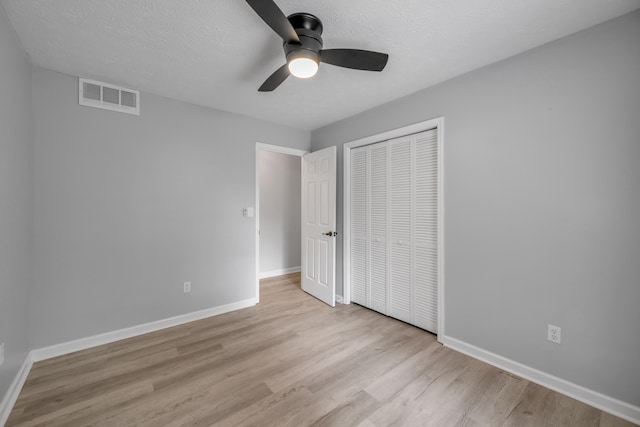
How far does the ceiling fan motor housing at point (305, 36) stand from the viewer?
1.53m

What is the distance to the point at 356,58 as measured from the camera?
164 cm

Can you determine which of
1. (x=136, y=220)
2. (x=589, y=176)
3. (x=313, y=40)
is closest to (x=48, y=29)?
(x=136, y=220)

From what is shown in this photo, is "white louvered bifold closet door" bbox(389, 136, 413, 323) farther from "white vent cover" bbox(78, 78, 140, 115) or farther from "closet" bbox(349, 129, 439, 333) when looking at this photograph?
"white vent cover" bbox(78, 78, 140, 115)

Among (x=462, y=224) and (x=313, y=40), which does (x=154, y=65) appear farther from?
(x=462, y=224)

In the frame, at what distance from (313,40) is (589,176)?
6.47 ft

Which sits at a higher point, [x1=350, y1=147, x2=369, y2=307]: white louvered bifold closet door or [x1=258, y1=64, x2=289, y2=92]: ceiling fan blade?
[x1=258, y1=64, x2=289, y2=92]: ceiling fan blade

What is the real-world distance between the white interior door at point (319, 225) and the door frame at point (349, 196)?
18 cm

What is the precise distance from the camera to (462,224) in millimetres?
2281

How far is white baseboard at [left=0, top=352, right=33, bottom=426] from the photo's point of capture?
154 centimetres

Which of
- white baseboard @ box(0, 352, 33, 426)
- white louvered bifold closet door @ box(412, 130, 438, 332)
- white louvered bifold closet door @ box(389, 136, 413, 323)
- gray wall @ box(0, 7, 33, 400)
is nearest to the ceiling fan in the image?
white louvered bifold closet door @ box(412, 130, 438, 332)

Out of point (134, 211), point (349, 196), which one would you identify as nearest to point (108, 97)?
point (134, 211)

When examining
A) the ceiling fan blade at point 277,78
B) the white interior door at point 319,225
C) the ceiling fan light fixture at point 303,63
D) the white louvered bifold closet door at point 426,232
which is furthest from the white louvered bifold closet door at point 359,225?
the ceiling fan light fixture at point 303,63

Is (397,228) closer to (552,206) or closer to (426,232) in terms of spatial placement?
(426,232)

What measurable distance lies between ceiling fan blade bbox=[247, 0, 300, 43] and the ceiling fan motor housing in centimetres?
7
